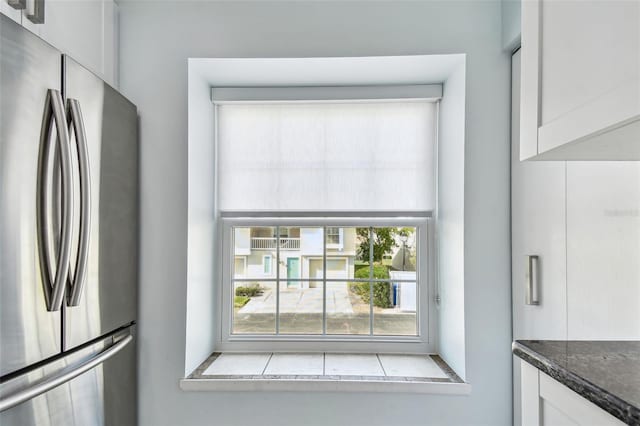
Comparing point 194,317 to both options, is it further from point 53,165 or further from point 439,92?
point 439,92

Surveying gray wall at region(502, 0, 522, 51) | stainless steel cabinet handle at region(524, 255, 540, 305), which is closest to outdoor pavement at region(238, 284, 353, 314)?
stainless steel cabinet handle at region(524, 255, 540, 305)

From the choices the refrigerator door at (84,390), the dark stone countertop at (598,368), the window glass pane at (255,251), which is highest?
the window glass pane at (255,251)

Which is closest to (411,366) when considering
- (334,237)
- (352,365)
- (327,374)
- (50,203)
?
(352,365)

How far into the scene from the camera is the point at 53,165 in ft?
3.32

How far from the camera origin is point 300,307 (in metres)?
1.99

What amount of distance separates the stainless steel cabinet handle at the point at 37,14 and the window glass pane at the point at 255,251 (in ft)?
3.81

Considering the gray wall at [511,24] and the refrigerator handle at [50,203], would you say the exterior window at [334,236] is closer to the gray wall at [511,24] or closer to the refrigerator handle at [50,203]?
the gray wall at [511,24]

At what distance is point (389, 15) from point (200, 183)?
43.0 inches

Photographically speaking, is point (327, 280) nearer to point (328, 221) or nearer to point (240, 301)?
point (328, 221)

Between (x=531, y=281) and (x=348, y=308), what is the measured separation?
0.90 metres

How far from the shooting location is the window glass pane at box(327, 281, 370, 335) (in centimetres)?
197

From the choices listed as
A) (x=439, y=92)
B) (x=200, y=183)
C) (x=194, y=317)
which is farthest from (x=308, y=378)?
(x=439, y=92)

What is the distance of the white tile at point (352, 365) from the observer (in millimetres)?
1659

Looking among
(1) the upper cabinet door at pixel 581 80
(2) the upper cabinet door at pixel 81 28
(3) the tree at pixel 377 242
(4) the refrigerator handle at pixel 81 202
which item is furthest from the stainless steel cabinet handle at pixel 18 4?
(3) the tree at pixel 377 242
